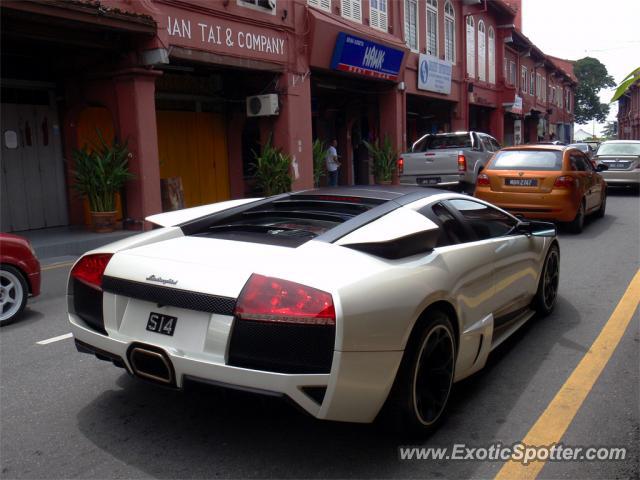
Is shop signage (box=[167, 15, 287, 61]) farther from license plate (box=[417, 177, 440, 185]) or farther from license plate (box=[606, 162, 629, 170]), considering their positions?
license plate (box=[606, 162, 629, 170])

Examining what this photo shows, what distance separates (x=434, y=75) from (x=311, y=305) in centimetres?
2149

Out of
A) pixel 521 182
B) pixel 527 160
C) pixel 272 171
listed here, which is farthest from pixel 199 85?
pixel 521 182

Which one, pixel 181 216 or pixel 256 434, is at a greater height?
pixel 181 216

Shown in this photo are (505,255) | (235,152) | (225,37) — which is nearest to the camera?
(505,255)

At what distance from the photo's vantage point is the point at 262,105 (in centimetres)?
1450

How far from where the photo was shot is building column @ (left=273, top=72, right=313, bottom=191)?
1470cm

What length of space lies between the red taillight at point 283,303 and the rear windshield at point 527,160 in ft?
29.2

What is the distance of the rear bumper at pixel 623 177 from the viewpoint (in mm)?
17609

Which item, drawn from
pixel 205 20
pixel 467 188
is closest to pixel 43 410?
pixel 205 20

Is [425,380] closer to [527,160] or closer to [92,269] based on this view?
[92,269]

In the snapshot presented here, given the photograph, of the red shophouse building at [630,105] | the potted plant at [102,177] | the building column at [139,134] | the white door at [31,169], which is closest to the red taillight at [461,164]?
the building column at [139,134]

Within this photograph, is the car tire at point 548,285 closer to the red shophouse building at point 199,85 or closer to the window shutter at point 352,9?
the red shophouse building at point 199,85

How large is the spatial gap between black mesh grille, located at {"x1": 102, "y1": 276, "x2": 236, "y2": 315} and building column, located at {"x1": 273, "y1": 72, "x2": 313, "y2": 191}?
11736 millimetres

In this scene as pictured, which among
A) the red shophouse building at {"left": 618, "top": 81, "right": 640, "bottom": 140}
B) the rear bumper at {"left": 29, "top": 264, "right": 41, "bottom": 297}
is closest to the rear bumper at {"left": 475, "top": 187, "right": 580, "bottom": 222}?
the red shophouse building at {"left": 618, "top": 81, "right": 640, "bottom": 140}
